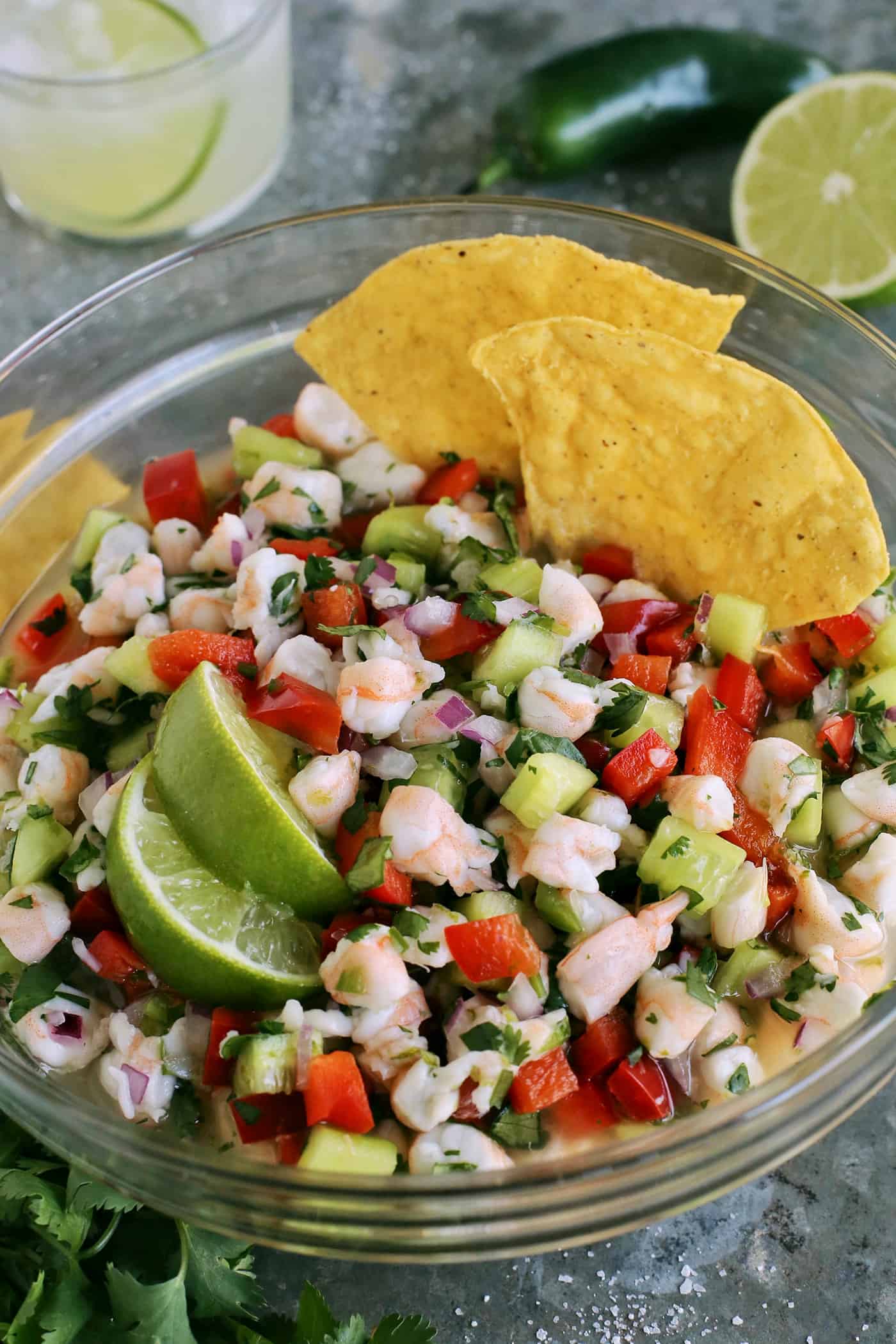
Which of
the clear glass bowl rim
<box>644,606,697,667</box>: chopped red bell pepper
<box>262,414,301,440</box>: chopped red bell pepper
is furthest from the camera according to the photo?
the clear glass bowl rim

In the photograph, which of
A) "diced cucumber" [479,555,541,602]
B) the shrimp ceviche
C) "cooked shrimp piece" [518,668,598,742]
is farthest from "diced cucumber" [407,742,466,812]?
"diced cucumber" [479,555,541,602]

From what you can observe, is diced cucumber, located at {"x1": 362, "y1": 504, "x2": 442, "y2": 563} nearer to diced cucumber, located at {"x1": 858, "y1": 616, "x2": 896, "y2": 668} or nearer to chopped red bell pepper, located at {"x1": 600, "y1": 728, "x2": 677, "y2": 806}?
chopped red bell pepper, located at {"x1": 600, "y1": 728, "x2": 677, "y2": 806}

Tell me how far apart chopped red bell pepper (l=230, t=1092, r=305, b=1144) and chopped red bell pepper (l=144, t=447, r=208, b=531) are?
117 centimetres

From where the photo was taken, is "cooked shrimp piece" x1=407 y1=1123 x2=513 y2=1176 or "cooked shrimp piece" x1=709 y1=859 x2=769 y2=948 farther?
"cooked shrimp piece" x1=709 y1=859 x2=769 y2=948

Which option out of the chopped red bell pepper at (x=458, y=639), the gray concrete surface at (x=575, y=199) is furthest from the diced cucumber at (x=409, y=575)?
the gray concrete surface at (x=575, y=199)

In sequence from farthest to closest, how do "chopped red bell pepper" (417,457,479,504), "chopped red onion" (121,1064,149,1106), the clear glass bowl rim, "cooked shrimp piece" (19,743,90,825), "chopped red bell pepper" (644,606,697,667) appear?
the clear glass bowl rim
"chopped red bell pepper" (417,457,479,504)
"chopped red bell pepper" (644,606,697,667)
"cooked shrimp piece" (19,743,90,825)
"chopped red onion" (121,1064,149,1106)

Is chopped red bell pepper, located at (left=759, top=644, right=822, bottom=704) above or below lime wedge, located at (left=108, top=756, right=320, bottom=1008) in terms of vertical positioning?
below

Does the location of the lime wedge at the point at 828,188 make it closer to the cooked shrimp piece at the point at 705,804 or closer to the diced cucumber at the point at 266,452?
the diced cucumber at the point at 266,452

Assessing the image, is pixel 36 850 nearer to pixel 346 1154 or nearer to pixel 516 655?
pixel 346 1154

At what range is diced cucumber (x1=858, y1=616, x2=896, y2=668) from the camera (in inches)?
89.0

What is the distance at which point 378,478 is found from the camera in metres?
2.53

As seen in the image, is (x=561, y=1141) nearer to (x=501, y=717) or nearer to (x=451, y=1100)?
(x=451, y=1100)

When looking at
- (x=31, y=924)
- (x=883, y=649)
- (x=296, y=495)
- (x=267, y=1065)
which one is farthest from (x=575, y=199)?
(x=267, y=1065)

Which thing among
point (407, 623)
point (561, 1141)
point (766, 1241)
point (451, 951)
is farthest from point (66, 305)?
point (766, 1241)
